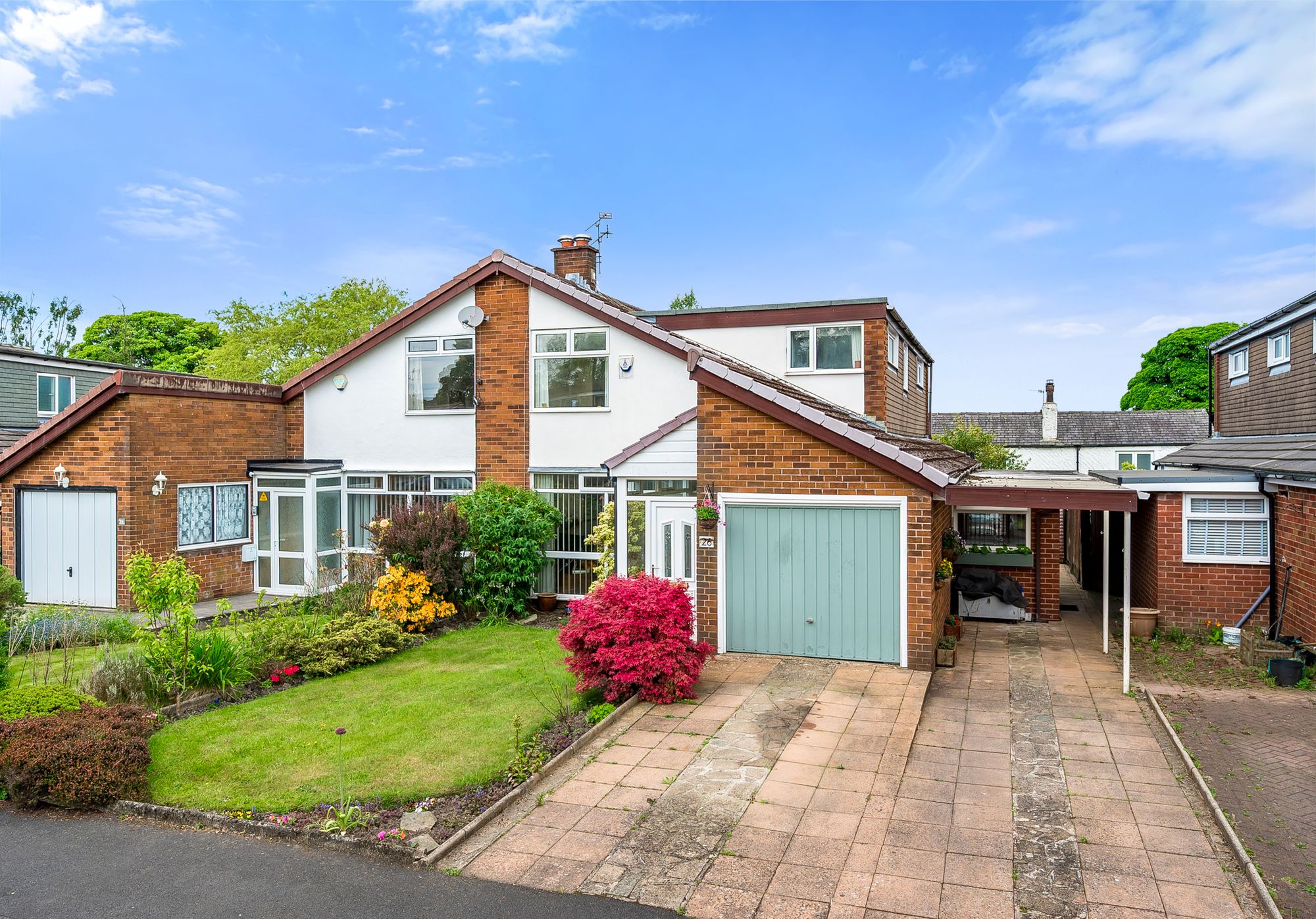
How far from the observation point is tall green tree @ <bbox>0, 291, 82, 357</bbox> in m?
43.1

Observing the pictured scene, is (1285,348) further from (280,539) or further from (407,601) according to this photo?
(280,539)

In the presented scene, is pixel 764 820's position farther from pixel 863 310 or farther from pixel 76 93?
pixel 76 93

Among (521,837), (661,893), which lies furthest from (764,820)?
(521,837)

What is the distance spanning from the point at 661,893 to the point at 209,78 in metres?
18.0

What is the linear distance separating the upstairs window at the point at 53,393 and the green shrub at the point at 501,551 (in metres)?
16.5

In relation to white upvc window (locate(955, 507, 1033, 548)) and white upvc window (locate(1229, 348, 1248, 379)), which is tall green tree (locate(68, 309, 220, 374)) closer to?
white upvc window (locate(955, 507, 1033, 548))

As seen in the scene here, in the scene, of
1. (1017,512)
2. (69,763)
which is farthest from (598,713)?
(1017,512)

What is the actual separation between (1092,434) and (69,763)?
1802 inches

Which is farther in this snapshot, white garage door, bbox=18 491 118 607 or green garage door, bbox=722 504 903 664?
white garage door, bbox=18 491 118 607

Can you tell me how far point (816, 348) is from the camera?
16031 millimetres

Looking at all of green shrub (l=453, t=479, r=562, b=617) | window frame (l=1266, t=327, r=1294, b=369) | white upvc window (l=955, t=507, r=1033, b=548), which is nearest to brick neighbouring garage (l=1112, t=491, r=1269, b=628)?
white upvc window (l=955, t=507, r=1033, b=548)

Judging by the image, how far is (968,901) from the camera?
4.79 m

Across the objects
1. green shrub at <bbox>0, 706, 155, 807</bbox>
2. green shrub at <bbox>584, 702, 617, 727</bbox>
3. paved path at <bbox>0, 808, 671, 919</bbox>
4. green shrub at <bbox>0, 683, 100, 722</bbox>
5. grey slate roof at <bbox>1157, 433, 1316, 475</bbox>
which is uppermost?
grey slate roof at <bbox>1157, 433, 1316, 475</bbox>

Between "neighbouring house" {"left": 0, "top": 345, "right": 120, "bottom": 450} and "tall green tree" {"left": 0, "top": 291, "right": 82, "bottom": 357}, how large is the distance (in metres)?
24.2
